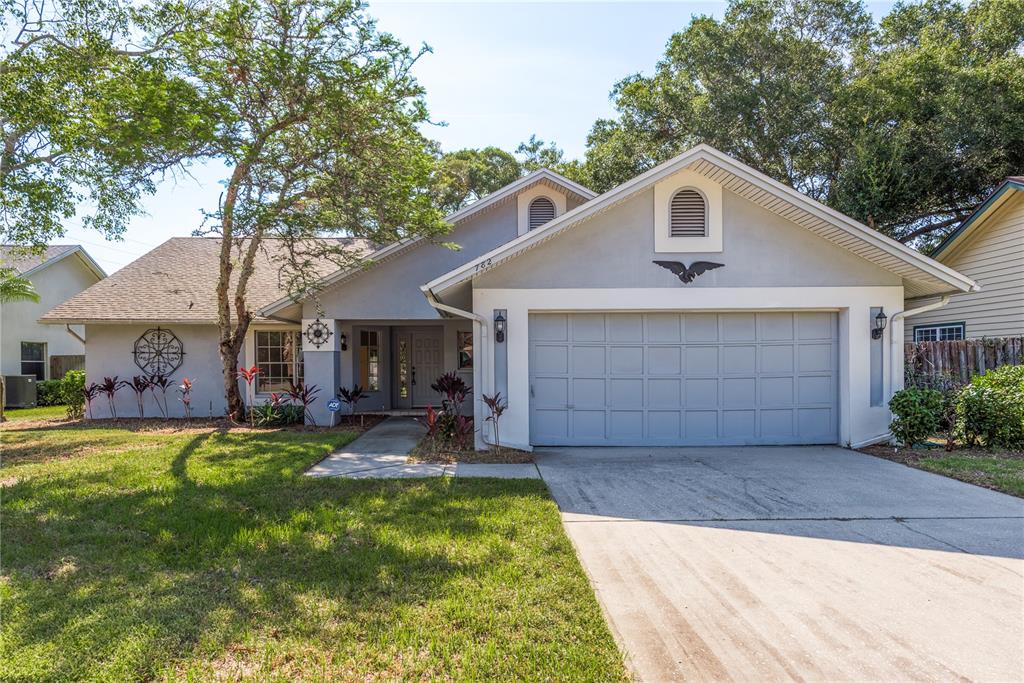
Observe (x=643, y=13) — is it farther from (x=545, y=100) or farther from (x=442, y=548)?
(x=442, y=548)

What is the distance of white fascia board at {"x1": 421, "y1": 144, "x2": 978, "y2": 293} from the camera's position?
332 inches

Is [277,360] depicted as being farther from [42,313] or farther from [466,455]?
[42,313]

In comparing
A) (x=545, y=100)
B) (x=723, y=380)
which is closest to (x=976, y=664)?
(x=723, y=380)

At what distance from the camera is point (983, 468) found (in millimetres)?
7375

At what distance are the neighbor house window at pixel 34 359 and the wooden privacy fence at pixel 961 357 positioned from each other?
84.6 feet

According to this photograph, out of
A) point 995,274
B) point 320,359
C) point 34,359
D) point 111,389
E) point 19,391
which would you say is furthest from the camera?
point 34,359

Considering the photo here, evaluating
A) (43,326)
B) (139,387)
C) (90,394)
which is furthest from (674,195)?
(43,326)

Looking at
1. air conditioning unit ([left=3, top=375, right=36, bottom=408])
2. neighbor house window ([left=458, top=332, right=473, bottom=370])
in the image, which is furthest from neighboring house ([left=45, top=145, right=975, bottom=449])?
air conditioning unit ([left=3, top=375, right=36, bottom=408])

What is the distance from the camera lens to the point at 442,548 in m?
4.63

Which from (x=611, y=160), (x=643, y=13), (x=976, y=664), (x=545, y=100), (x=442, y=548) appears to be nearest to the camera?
(x=976, y=664)

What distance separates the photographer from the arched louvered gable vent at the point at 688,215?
29.5 feet

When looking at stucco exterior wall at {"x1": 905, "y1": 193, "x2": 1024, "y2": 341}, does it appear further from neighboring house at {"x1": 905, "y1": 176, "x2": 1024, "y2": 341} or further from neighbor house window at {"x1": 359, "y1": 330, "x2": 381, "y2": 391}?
neighbor house window at {"x1": 359, "y1": 330, "x2": 381, "y2": 391}

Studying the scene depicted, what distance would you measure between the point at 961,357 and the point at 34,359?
26828 mm

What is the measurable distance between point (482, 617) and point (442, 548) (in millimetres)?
1187
